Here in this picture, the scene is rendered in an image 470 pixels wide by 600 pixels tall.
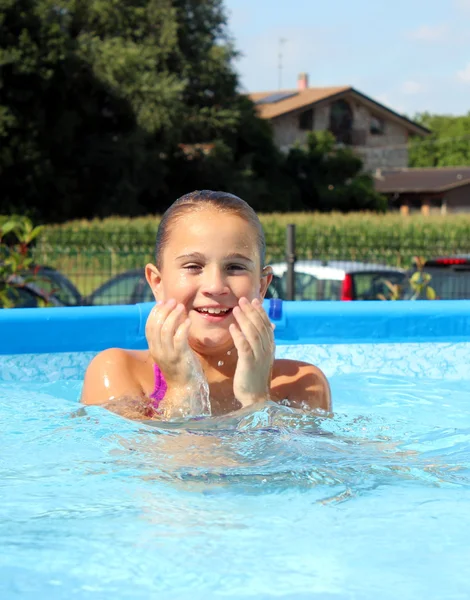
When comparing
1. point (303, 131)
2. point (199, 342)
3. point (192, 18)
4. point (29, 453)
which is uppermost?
point (192, 18)

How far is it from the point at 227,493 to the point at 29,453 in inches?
34.5

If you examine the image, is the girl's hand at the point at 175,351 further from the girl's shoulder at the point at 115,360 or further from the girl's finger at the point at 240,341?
the girl's shoulder at the point at 115,360

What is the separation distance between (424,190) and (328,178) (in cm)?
1401

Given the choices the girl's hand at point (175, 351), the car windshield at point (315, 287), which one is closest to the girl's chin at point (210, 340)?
the girl's hand at point (175, 351)

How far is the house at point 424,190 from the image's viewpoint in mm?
54188

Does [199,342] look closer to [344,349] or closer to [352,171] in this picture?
[344,349]

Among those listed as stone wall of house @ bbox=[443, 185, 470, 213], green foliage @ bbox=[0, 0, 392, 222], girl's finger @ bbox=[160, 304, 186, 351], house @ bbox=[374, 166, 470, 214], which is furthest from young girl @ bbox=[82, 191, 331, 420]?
stone wall of house @ bbox=[443, 185, 470, 213]

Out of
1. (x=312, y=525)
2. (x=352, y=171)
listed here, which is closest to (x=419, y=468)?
(x=312, y=525)

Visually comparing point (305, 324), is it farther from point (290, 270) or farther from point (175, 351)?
point (290, 270)

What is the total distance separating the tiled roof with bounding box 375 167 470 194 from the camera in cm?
5384

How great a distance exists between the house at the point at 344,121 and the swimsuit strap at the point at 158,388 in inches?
1858

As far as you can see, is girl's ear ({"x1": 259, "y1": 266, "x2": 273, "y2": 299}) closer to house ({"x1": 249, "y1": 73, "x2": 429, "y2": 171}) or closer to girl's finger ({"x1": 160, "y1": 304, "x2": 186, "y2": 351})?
girl's finger ({"x1": 160, "y1": 304, "x2": 186, "y2": 351})

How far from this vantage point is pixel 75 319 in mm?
4914

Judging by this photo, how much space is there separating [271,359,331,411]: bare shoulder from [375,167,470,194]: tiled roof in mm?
50274
